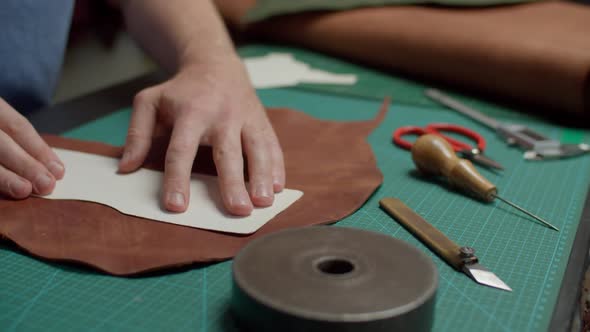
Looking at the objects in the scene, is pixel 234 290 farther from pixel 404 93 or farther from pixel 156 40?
pixel 404 93

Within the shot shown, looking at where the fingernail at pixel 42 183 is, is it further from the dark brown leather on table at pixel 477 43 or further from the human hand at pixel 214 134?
the dark brown leather on table at pixel 477 43

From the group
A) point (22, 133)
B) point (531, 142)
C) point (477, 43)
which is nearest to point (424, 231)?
point (531, 142)

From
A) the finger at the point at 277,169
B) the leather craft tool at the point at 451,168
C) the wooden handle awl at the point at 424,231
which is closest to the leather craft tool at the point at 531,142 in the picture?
the leather craft tool at the point at 451,168

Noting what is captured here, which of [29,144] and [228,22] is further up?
[29,144]

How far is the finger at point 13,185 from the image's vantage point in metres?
0.75

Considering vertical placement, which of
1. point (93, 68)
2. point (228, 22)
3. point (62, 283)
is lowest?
point (93, 68)

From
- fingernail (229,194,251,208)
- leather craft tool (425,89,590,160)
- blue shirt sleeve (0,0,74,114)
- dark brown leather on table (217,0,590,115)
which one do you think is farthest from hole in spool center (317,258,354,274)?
dark brown leather on table (217,0,590,115)

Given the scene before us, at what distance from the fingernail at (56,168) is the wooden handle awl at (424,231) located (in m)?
0.43

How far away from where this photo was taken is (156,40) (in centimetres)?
117

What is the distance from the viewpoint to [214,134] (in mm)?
828

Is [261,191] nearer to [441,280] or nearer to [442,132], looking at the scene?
[441,280]

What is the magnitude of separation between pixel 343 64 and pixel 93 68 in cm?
72

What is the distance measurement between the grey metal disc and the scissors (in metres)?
0.42

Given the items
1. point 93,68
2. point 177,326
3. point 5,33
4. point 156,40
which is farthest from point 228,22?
point 177,326
